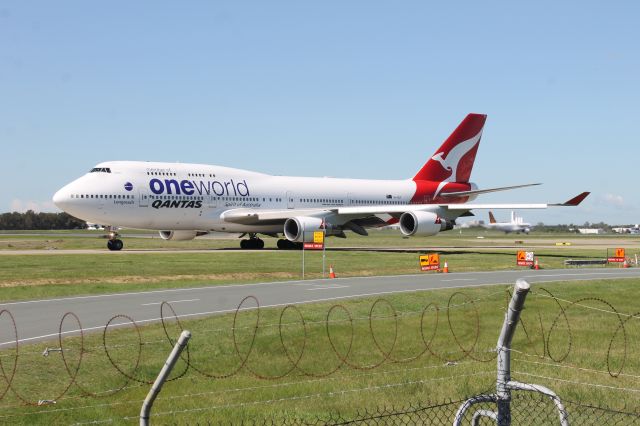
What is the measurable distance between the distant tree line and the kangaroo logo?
8023 cm

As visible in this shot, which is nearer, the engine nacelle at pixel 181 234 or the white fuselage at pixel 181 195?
the white fuselage at pixel 181 195

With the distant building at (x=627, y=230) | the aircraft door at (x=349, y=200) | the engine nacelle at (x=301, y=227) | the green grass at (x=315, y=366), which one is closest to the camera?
the green grass at (x=315, y=366)

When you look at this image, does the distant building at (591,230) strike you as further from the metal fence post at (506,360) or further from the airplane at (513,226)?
the metal fence post at (506,360)

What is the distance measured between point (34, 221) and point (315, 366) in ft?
410

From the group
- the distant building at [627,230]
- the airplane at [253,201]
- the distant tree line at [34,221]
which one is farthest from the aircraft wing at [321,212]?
the distant building at [627,230]

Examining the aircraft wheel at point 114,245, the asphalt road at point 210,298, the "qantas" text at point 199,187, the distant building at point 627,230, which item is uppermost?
the "qantas" text at point 199,187

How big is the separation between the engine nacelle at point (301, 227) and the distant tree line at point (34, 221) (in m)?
84.8

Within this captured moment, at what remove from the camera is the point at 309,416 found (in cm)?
1091

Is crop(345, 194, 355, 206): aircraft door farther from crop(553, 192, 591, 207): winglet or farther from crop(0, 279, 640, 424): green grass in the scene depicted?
crop(0, 279, 640, 424): green grass

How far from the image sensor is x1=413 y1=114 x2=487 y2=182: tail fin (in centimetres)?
6366

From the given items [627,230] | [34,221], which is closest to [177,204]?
[34,221]

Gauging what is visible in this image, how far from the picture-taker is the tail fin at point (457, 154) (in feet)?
209

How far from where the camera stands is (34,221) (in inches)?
5128

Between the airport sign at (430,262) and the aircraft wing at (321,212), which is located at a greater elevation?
the aircraft wing at (321,212)
